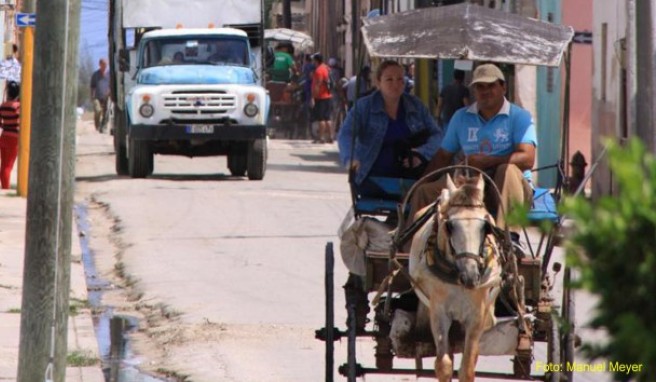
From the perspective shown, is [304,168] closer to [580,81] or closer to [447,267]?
[580,81]

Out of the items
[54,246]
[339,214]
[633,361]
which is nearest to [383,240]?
[54,246]

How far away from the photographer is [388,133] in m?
9.23

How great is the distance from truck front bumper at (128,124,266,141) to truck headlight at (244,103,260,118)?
21 cm

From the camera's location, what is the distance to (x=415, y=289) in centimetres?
782

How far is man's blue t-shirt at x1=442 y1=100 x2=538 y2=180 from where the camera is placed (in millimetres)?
8547

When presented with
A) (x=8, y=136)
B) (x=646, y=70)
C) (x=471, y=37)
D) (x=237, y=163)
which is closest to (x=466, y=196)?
(x=471, y=37)

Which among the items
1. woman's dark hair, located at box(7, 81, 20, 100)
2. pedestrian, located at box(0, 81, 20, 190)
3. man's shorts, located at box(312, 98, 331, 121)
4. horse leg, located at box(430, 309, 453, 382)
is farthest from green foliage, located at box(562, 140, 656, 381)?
man's shorts, located at box(312, 98, 331, 121)

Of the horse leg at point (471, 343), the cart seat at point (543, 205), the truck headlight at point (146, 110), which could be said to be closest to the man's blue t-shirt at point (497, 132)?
the cart seat at point (543, 205)

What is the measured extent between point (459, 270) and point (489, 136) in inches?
57.2

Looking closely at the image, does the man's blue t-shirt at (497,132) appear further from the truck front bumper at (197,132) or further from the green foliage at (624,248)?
the truck front bumper at (197,132)

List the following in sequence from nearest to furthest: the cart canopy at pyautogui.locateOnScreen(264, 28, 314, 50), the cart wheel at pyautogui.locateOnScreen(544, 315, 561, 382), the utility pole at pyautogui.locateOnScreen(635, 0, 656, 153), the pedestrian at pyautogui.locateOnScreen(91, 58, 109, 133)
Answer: the cart wheel at pyautogui.locateOnScreen(544, 315, 561, 382)
the utility pole at pyautogui.locateOnScreen(635, 0, 656, 153)
the pedestrian at pyautogui.locateOnScreen(91, 58, 109, 133)
the cart canopy at pyautogui.locateOnScreen(264, 28, 314, 50)

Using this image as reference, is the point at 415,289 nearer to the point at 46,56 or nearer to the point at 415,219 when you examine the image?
the point at 415,219

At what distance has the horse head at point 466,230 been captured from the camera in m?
7.29

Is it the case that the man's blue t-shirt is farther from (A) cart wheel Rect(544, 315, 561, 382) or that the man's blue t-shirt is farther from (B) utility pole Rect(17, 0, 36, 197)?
(B) utility pole Rect(17, 0, 36, 197)
